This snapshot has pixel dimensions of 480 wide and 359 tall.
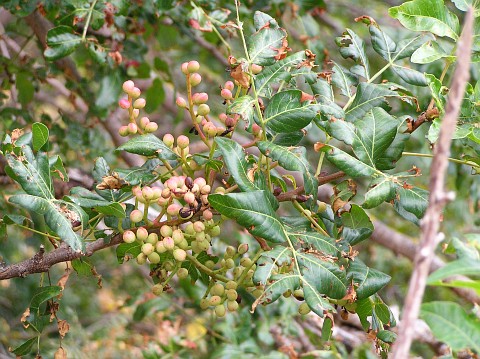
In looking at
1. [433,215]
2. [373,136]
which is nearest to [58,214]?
[373,136]

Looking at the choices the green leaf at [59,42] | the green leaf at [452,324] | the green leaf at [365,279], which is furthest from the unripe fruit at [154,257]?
the green leaf at [59,42]

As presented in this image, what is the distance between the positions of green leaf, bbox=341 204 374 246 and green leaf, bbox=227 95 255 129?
7.1 inches

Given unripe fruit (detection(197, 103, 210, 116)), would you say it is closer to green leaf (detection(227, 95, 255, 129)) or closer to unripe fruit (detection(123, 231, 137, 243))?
green leaf (detection(227, 95, 255, 129))

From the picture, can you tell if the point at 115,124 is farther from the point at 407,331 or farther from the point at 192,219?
the point at 407,331

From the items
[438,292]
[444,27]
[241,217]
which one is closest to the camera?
[241,217]

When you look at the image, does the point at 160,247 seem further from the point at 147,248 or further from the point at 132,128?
the point at 132,128

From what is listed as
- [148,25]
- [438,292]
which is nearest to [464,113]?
[148,25]

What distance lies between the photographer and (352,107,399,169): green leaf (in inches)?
32.8

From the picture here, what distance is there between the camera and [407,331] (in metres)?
0.45

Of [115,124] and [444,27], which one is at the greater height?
[444,27]

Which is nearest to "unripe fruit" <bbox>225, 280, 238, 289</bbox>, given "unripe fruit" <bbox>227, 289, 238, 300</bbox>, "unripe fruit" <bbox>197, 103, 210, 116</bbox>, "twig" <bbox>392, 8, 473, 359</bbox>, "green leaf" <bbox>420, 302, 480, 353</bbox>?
"unripe fruit" <bbox>227, 289, 238, 300</bbox>

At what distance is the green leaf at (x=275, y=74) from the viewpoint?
2.90 feet

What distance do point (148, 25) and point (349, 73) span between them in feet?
3.05

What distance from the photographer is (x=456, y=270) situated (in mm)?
563
